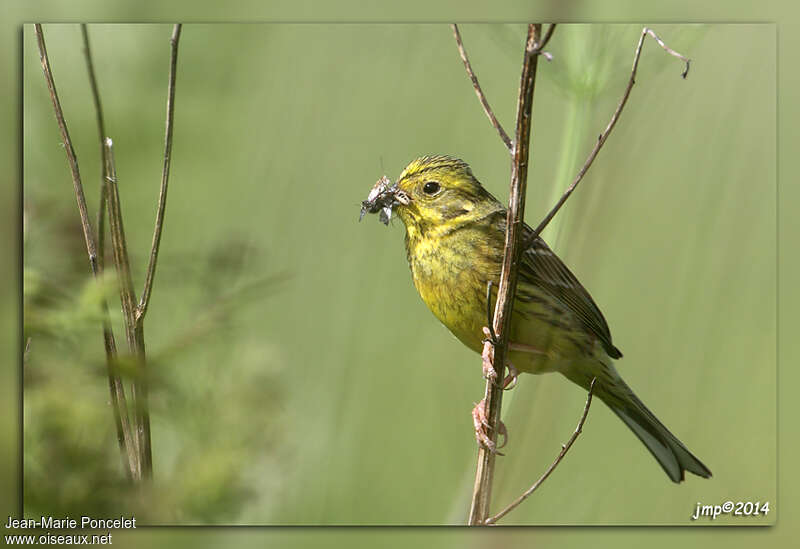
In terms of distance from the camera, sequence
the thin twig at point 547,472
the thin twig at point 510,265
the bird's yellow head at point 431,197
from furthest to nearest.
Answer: the bird's yellow head at point 431,197
the thin twig at point 547,472
the thin twig at point 510,265

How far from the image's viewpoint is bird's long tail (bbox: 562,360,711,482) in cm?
271

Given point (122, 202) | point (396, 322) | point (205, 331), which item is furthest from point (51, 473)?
point (396, 322)

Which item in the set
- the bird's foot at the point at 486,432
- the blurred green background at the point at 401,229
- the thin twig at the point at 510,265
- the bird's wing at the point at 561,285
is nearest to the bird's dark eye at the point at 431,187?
the blurred green background at the point at 401,229

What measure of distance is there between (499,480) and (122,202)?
4.52ft

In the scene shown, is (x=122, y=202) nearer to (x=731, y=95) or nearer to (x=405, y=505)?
(x=405, y=505)

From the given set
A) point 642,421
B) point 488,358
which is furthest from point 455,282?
point 642,421

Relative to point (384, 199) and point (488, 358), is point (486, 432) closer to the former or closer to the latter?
point (488, 358)

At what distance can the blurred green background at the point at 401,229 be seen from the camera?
8.75ft

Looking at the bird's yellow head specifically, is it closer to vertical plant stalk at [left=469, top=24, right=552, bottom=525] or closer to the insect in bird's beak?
the insect in bird's beak

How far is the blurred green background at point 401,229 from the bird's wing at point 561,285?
44 mm

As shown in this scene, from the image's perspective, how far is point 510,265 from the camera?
2.29 metres

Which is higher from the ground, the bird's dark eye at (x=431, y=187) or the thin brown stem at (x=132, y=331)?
the bird's dark eye at (x=431, y=187)

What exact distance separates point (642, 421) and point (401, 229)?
0.92m

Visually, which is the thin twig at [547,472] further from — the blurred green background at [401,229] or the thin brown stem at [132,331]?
the thin brown stem at [132,331]
